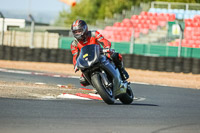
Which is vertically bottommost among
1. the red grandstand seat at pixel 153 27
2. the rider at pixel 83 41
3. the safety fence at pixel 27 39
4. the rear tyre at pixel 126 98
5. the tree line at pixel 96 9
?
the rear tyre at pixel 126 98

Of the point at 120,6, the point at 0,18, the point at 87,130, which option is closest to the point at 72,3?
the point at 120,6

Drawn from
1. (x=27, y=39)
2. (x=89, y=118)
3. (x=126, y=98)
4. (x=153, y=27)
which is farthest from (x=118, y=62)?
(x=153, y=27)

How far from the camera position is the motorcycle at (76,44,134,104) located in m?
7.43

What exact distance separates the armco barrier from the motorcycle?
40.7ft

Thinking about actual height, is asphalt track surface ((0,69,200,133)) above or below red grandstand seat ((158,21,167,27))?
below

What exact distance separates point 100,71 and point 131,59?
1360 cm

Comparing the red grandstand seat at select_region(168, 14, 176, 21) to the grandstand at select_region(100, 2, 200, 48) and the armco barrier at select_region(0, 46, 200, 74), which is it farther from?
the armco barrier at select_region(0, 46, 200, 74)

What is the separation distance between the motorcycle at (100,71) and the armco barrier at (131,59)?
1239 centimetres

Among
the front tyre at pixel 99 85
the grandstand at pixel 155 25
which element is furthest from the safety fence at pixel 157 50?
the front tyre at pixel 99 85

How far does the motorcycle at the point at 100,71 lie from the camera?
7.43 metres

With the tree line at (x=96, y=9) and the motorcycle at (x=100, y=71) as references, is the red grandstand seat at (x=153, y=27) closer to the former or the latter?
the tree line at (x=96, y=9)

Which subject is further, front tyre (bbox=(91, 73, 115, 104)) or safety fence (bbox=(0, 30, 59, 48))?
safety fence (bbox=(0, 30, 59, 48))

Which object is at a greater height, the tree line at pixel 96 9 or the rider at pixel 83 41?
the tree line at pixel 96 9

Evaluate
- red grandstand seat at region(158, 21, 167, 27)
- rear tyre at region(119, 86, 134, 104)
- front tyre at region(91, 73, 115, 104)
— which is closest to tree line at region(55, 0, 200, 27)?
red grandstand seat at region(158, 21, 167, 27)
